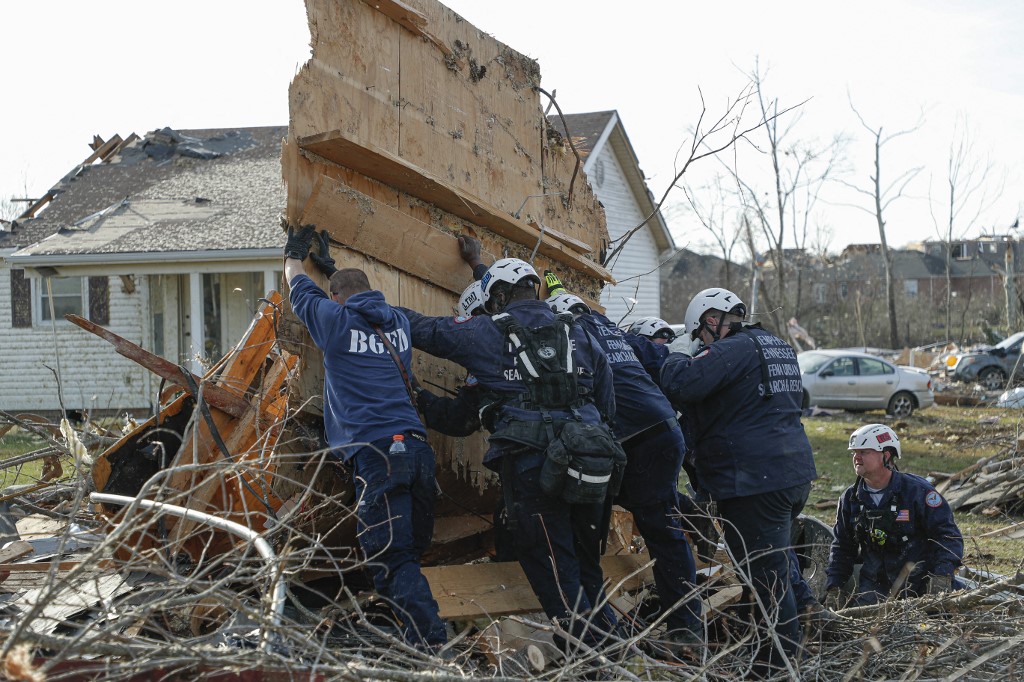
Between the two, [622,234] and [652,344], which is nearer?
[652,344]

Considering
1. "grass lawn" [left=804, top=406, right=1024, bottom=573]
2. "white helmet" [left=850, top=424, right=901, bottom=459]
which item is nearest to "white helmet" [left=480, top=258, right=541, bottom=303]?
"white helmet" [left=850, top=424, right=901, bottom=459]

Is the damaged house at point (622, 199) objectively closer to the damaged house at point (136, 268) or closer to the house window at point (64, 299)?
the damaged house at point (136, 268)

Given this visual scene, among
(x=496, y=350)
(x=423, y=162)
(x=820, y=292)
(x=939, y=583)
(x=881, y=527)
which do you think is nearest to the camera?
(x=496, y=350)

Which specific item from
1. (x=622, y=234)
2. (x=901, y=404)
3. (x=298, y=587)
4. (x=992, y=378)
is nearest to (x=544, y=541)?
(x=298, y=587)

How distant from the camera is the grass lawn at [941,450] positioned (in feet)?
28.9

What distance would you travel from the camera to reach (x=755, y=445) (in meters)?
4.88

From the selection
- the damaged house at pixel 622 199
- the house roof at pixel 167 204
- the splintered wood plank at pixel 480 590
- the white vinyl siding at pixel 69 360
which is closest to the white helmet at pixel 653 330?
the splintered wood plank at pixel 480 590

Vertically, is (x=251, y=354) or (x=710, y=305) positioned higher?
(x=710, y=305)

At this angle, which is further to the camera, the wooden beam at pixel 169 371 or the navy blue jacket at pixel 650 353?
the navy blue jacket at pixel 650 353

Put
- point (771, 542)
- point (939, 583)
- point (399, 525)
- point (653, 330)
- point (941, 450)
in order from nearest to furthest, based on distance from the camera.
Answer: point (399, 525), point (771, 542), point (939, 583), point (653, 330), point (941, 450)

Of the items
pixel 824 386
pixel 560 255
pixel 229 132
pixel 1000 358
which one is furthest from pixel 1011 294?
pixel 560 255

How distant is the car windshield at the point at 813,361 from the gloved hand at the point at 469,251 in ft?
51.7

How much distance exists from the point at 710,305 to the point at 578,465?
1394 millimetres

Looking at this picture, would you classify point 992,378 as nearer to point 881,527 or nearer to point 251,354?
point 881,527
